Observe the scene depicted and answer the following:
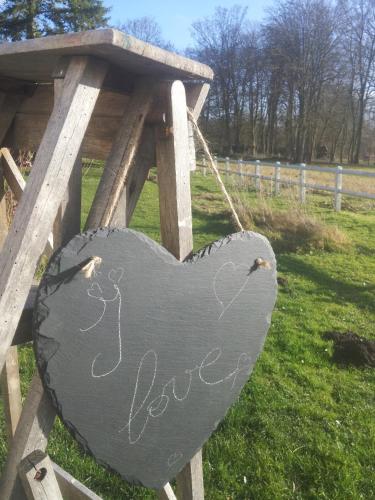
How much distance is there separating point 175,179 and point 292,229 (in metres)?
7.09

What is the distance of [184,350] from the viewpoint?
1328 mm

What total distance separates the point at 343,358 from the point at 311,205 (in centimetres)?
786

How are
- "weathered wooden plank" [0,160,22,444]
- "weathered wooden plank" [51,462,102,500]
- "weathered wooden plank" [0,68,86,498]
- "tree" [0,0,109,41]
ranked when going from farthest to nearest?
"tree" [0,0,109,41], "weathered wooden plank" [0,160,22,444], "weathered wooden plank" [51,462,102,500], "weathered wooden plank" [0,68,86,498]

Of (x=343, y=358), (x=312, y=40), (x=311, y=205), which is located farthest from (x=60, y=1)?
(x=343, y=358)

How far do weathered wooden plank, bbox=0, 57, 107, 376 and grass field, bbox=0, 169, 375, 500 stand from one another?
5.40ft

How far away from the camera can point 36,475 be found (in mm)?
1263

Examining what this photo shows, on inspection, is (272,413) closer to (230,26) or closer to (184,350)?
(184,350)

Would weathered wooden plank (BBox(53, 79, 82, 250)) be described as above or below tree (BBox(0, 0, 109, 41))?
below

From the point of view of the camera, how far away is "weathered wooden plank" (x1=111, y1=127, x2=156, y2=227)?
1.48 metres

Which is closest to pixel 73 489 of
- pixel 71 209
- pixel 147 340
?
pixel 147 340

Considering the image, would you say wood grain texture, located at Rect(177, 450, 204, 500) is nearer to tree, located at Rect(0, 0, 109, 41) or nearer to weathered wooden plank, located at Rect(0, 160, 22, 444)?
weathered wooden plank, located at Rect(0, 160, 22, 444)

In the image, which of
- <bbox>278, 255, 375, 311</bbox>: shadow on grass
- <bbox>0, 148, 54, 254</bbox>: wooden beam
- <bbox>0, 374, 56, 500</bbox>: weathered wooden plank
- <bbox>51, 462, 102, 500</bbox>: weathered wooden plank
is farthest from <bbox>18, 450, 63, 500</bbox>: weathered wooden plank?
Result: <bbox>278, 255, 375, 311</bbox>: shadow on grass

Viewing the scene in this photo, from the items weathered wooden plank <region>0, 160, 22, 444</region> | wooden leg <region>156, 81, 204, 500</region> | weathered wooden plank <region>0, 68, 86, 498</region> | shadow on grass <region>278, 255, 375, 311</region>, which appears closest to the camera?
weathered wooden plank <region>0, 68, 86, 498</region>

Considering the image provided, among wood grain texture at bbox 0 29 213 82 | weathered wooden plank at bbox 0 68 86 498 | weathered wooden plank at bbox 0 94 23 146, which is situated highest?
wood grain texture at bbox 0 29 213 82
